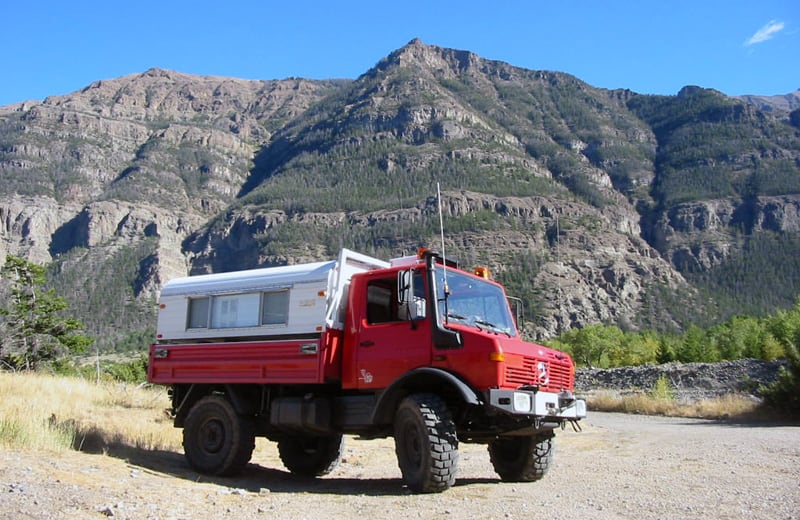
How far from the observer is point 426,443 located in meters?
8.93

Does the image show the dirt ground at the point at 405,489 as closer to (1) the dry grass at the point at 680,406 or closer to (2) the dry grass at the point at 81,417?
(2) the dry grass at the point at 81,417

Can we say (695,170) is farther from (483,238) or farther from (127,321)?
(127,321)

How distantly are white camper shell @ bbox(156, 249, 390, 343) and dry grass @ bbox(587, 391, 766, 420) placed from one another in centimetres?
1850

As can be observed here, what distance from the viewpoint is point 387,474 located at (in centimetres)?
1220

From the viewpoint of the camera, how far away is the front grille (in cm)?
921

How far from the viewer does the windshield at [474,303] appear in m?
9.80

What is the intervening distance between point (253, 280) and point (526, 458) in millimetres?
5117

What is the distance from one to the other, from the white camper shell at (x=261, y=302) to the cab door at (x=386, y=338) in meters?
0.51

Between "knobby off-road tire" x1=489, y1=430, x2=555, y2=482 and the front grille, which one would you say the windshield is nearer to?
the front grille

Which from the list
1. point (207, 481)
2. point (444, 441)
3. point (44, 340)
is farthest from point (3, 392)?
point (44, 340)

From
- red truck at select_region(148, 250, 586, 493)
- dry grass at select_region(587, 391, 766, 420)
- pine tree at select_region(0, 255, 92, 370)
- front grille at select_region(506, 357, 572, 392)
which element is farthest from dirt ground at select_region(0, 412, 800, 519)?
pine tree at select_region(0, 255, 92, 370)

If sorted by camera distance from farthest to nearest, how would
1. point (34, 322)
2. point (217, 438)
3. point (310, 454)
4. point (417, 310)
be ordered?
point (34, 322), point (310, 454), point (217, 438), point (417, 310)

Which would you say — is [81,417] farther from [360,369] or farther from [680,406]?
[680,406]

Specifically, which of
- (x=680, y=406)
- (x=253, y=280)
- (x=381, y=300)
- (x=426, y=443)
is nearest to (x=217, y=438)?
(x=253, y=280)
